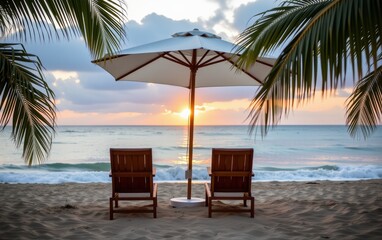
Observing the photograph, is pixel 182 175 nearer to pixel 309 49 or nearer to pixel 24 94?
pixel 24 94

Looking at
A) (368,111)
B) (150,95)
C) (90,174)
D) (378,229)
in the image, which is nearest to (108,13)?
(378,229)

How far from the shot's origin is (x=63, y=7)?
3.09m

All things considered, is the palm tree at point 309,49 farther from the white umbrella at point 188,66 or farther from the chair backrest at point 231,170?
the chair backrest at point 231,170

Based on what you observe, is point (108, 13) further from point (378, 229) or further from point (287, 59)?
point (378, 229)

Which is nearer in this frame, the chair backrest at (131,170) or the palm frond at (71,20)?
the palm frond at (71,20)

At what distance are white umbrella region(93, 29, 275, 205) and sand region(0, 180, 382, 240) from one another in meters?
1.11

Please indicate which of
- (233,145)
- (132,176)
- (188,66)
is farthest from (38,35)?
(233,145)

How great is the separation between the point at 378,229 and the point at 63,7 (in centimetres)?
386

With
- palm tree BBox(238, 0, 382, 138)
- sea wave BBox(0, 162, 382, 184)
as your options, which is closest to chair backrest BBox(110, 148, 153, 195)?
palm tree BBox(238, 0, 382, 138)

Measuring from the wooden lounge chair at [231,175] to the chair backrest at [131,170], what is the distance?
0.79 metres

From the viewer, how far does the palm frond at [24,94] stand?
4496 mm

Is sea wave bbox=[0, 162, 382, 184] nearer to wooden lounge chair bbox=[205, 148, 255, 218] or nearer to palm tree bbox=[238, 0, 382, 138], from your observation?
wooden lounge chair bbox=[205, 148, 255, 218]

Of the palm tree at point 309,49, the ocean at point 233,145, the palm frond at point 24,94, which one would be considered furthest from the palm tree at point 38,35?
the ocean at point 233,145

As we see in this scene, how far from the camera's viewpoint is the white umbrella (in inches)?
225
